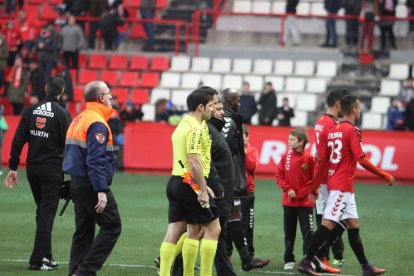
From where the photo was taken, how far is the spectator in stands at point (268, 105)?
2831 centimetres

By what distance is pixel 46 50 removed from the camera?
31.3m

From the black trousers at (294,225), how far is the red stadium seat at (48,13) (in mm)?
22541

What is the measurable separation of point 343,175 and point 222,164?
1.57 meters

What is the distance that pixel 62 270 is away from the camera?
41.9 feet

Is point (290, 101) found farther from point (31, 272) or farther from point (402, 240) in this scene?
point (31, 272)

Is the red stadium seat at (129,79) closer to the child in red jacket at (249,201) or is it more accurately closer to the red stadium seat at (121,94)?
the red stadium seat at (121,94)

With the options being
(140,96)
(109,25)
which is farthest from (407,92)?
(109,25)

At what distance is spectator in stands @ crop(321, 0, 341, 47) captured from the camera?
31.6 metres

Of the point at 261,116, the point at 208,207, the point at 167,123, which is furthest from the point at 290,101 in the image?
the point at 208,207

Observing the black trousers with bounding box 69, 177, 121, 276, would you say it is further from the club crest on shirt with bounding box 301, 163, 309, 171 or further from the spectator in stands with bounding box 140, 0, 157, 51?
the spectator in stands with bounding box 140, 0, 157, 51

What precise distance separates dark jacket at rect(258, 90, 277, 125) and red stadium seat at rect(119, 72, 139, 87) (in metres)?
5.16

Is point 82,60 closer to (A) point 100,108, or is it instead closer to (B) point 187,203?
(A) point 100,108

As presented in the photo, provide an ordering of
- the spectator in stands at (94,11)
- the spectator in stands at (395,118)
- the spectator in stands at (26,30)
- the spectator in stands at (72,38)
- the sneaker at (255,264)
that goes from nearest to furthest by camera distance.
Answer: the sneaker at (255,264), the spectator in stands at (395,118), the spectator in stands at (72,38), the spectator in stands at (26,30), the spectator in stands at (94,11)

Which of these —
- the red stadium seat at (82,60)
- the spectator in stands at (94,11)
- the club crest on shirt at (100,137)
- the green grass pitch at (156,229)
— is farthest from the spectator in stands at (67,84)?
the club crest on shirt at (100,137)
